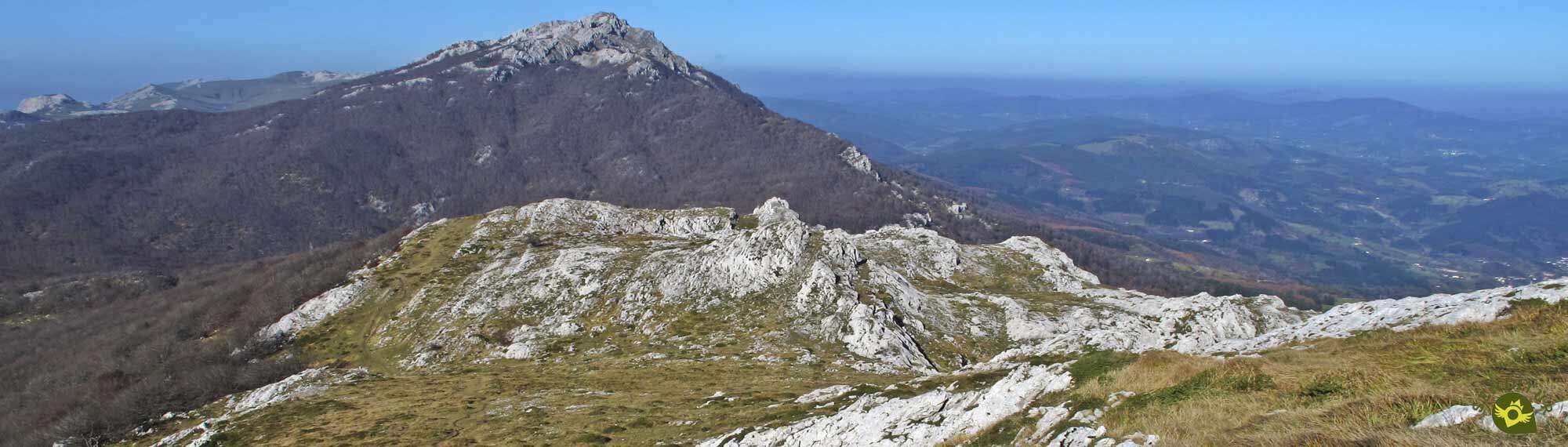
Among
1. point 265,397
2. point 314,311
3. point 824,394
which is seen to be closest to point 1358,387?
point 824,394

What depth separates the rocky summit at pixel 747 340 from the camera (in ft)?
99.9

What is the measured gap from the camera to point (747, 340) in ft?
253

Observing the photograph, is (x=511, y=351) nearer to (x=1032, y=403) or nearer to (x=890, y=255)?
(x=890, y=255)

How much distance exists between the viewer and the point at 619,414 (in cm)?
5028

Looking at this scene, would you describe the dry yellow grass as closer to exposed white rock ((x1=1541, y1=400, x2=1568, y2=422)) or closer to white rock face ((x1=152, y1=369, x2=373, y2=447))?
exposed white rock ((x1=1541, y1=400, x2=1568, y2=422))

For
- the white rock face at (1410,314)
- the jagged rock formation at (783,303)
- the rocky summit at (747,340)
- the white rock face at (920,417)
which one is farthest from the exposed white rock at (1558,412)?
the jagged rock formation at (783,303)

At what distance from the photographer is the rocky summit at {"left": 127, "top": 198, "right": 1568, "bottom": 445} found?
3044 centimetres

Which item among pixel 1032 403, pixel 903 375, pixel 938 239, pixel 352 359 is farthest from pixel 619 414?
pixel 938 239

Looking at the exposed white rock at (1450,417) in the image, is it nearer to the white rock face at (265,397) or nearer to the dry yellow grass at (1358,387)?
the dry yellow grass at (1358,387)

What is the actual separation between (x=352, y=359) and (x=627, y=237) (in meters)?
47.8

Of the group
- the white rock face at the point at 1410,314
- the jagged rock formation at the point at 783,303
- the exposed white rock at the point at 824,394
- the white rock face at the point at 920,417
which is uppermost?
the white rock face at the point at 1410,314

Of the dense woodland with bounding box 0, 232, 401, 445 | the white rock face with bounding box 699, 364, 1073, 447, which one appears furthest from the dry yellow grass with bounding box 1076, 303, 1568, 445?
the dense woodland with bounding box 0, 232, 401, 445

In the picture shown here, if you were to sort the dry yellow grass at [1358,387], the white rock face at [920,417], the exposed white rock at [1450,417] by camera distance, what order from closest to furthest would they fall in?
the exposed white rock at [1450,417]
the dry yellow grass at [1358,387]
the white rock face at [920,417]

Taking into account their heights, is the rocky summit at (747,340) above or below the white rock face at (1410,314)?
below
